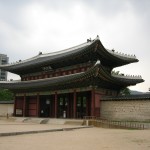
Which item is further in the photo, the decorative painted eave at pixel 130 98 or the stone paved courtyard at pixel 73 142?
the decorative painted eave at pixel 130 98

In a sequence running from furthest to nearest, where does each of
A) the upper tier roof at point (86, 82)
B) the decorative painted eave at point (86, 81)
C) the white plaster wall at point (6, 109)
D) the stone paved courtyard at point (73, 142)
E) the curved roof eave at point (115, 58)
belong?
1. the white plaster wall at point (6, 109)
2. the curved roof eave at point (115, 58)
3. the upper tier roof at point (86, 82)
4. the decorative painted eave at point (86, 81)
5. the stone paved courtyard at point (73, 142)

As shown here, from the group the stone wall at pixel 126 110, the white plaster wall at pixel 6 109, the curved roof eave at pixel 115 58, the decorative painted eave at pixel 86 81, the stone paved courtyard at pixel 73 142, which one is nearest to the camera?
the stone paved courtyard at pixel 73 142

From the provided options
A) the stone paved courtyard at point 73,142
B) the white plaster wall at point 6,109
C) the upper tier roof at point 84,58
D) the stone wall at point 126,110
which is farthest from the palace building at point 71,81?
the stone paved courtyard at point 73,142

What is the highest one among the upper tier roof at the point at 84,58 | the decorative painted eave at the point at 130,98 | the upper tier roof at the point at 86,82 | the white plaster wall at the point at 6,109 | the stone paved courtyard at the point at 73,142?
the upper tier roof at the point at 84,58

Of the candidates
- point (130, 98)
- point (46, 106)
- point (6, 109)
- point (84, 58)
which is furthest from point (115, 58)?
point (6, 109)

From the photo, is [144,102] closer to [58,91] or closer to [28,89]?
[58,91]

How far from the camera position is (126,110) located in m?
30.8

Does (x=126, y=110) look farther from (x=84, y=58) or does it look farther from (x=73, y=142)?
(x=73, y=142)

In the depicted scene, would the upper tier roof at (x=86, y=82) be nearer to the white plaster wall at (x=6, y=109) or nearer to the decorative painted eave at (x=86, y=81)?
the decorative painted eave at (x=86, y=81)

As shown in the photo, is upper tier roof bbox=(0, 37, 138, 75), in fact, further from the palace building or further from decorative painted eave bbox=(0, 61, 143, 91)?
decorative painted eave bbox=(0, 61, 143, 91)

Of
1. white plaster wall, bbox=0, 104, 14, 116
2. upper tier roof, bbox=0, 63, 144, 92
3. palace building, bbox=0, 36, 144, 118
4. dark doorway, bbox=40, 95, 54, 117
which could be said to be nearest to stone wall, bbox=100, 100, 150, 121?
palace building, bbox=0, 36, 144, 118

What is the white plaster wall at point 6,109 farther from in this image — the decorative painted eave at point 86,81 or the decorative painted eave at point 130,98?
the decorative painted eave at point 130,98

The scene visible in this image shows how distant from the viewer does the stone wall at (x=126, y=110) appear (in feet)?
95.7

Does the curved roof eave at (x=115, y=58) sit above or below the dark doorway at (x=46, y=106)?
above
